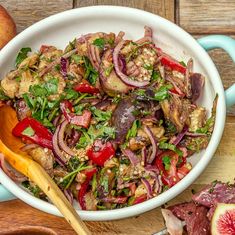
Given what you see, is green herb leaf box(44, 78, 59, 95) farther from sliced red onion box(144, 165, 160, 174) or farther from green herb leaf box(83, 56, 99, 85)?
sliced red onion box(144, 165, 160, 174)

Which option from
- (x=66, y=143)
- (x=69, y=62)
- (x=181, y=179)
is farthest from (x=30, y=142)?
(x=181, y=179)

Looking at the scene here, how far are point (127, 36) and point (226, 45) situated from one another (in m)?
0.38

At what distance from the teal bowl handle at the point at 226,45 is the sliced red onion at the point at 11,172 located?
2.20ft

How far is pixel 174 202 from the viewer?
2324mm

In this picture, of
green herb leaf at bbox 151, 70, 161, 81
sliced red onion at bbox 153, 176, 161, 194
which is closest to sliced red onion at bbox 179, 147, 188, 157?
sliced red onion at bbox 153, 176, 161, 194

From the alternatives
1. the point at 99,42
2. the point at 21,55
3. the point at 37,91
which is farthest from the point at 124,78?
the point at 21,55

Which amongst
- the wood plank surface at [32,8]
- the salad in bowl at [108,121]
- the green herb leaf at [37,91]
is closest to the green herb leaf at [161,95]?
the salad in bowl at [108,121]

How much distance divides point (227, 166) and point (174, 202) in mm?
213

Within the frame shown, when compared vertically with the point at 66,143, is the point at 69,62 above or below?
Answer: above

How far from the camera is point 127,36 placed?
8.12 feet

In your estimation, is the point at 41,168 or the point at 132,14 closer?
the point at 41,168

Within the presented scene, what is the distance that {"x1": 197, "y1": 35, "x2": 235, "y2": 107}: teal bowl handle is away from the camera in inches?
88.2

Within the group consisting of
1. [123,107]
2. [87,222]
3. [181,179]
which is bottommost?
[87,222]

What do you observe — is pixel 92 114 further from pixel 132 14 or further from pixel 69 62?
pixel 132 14
